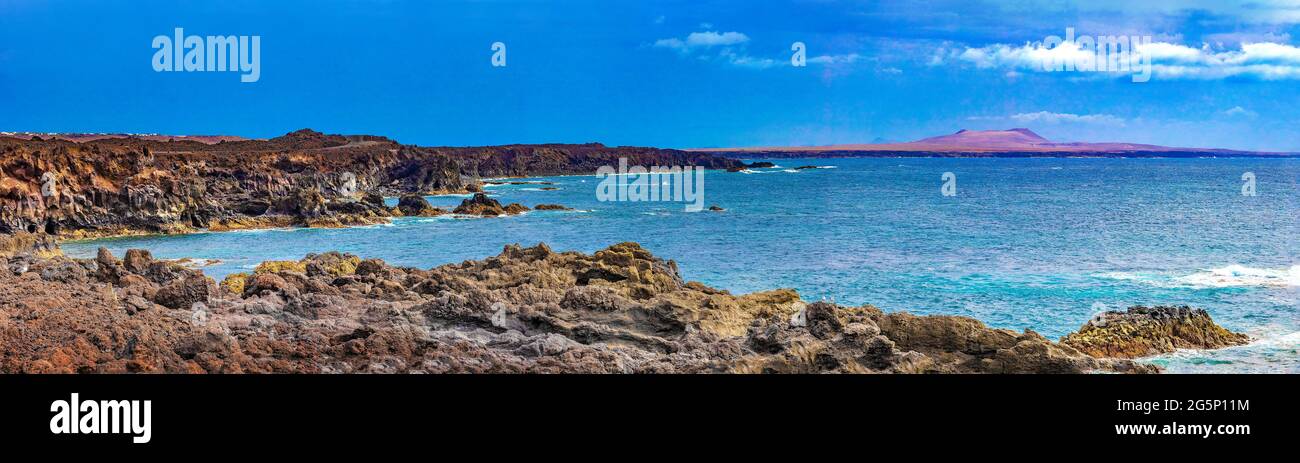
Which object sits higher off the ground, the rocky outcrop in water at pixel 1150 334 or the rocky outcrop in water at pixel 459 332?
the rocky outcrop in water at pixel 459 332

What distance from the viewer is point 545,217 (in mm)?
51594

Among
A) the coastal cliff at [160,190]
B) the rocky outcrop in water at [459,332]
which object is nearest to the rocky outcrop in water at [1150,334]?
the rocky outcrop in water at [459,332]

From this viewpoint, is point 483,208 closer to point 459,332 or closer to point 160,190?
point 160,190

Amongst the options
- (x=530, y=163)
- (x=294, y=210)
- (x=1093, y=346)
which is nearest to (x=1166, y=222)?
(x=1093, y=346)

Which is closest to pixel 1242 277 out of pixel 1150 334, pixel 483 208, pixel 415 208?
pixel 1150 334

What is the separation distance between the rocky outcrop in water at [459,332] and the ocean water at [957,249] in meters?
5.63

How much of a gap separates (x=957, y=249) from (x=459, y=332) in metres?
25.0

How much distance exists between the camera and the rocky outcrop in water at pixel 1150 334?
47.7 ft

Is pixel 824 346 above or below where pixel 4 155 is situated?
below

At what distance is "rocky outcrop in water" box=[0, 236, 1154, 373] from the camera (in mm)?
9219

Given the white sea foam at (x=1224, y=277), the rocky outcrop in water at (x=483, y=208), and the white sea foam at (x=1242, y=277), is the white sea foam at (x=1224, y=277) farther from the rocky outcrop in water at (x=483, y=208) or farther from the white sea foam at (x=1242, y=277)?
the rocky outcrop in water at (x=483, y=208)

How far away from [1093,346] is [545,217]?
128ft

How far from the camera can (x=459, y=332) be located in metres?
11.2
